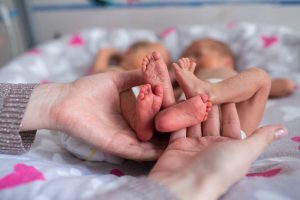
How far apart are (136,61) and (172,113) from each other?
77 cm

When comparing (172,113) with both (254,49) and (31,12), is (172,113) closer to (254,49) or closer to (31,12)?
(254,49)

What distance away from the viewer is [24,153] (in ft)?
2.56

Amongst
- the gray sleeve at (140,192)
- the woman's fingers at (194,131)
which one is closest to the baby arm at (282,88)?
the woman's fingers at (194,131)

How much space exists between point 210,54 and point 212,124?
27.5 inches

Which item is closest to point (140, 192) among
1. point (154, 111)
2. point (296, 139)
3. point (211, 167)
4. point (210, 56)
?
point (211, 167)

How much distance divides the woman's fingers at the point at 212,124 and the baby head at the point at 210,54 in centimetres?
61

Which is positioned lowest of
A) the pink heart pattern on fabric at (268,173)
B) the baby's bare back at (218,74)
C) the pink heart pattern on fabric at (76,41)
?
the pink heart pattern on fabric at (268,173)

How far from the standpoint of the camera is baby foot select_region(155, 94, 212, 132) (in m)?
0.68

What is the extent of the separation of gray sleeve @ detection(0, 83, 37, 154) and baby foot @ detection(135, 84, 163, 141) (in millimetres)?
255

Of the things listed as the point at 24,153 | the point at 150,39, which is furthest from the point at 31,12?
the point at 24,153

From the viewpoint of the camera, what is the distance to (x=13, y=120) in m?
0.74

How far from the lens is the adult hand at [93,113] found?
74cm

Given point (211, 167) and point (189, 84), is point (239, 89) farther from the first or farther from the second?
point (211, 167)

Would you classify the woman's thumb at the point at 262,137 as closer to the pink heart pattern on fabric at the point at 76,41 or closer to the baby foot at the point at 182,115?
the baby foot at the point at 182,115
